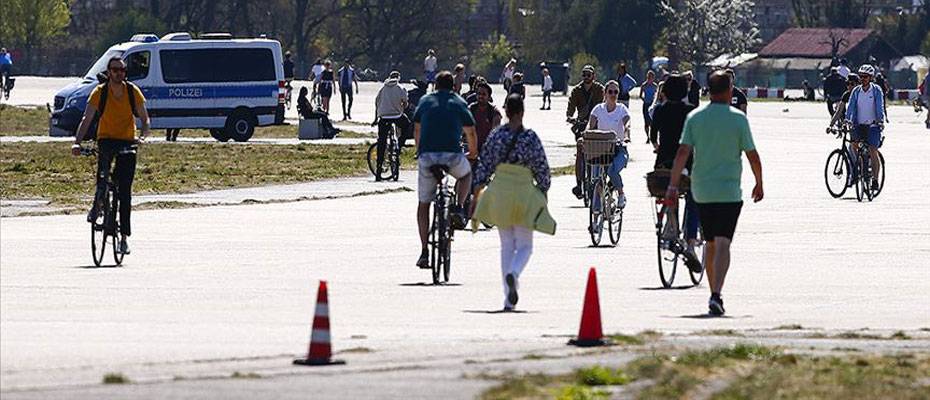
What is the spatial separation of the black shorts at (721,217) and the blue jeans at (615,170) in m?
5.98

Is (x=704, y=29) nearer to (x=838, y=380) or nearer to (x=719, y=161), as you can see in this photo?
(x=719, y=161)

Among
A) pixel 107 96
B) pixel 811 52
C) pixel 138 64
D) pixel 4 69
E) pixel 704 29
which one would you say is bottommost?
pixel 811 52

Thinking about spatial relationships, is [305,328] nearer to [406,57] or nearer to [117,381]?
[117,381]

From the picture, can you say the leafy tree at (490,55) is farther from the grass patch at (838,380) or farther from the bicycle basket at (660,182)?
the grass patch at (838,380)

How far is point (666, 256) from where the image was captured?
59.3 feet

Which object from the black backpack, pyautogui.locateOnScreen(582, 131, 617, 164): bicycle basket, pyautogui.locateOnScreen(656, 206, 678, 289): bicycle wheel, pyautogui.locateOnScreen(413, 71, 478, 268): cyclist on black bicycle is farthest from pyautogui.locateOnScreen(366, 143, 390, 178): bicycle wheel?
pyautogui.locateOnScreen(656, 206, 678, 289): bicycle wheel

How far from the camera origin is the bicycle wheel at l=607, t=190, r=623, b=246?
22078mm

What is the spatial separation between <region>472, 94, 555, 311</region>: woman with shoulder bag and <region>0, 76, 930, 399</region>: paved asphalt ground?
38 centimetres

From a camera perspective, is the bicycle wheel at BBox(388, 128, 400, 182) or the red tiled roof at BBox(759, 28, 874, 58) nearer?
the bicycle wheel at BBox(388, 128, 400, 182)

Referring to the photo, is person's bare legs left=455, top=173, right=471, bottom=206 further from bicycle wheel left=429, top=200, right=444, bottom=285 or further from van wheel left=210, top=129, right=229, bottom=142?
van wheel left=210, top=129, right=229, bottom=142

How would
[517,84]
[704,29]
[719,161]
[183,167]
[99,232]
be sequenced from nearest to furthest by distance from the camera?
[719,161], [99,232], [183,167], [517,84], [704,29]

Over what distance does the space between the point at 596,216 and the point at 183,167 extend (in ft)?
52.5

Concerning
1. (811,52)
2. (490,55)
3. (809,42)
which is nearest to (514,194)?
(490,55)

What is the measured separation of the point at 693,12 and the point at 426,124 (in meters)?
119
